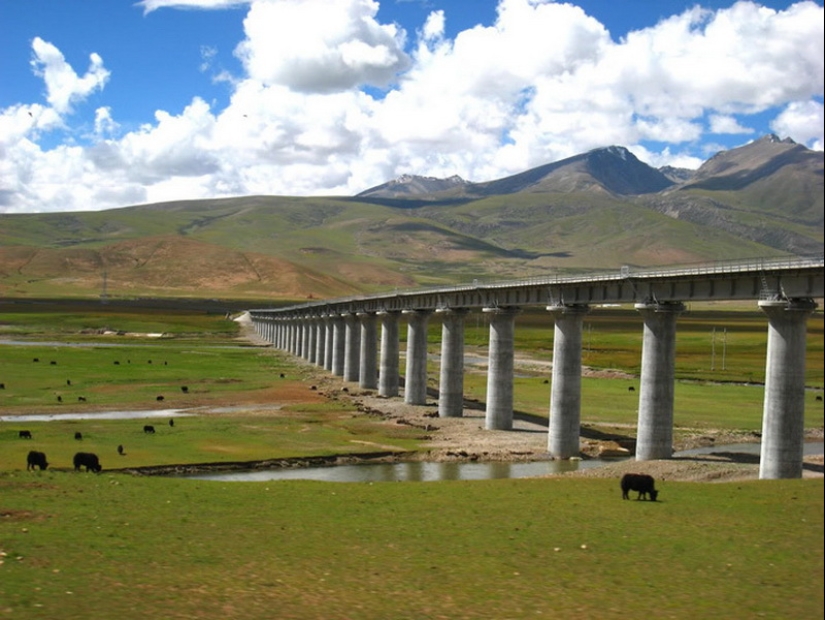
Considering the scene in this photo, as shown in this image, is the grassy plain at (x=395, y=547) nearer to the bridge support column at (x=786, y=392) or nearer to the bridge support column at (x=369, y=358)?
the bridge support column at (x=786, y=392)

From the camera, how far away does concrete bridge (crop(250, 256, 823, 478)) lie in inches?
1838

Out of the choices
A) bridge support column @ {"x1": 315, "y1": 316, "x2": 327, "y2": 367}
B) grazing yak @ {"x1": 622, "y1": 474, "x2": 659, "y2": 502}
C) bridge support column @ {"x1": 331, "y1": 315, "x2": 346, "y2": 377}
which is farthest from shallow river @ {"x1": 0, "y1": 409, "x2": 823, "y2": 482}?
bridge support column @ {"x1": 315, "y1": 316, "x2": 327, "y2": 367}

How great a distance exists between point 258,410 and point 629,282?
40965mm

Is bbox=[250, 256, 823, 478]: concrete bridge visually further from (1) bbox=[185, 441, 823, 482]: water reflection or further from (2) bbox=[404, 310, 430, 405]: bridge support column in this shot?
(1) bbox=[185, 441, 823, 482]: water reflection

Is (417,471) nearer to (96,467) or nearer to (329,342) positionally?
(96,467)

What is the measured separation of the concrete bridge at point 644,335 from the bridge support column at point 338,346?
20915 millimetres

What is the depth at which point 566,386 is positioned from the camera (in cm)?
6744

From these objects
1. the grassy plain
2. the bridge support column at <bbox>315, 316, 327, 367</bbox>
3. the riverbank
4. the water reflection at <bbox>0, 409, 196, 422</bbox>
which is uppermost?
the bridge support column at <bbox>315, 316, 327, 367</bbox>

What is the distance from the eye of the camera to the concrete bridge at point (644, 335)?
4669 centimetres

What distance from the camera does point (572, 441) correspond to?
66.5m

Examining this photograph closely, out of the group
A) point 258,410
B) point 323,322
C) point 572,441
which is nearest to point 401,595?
point 572,441

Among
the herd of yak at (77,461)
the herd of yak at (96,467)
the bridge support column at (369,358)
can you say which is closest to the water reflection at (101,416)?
the herd of yak at (96,467)

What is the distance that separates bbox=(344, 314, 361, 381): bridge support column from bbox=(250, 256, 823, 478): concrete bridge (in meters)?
9.44

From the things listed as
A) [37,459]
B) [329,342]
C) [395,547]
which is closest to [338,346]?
[329,342]
